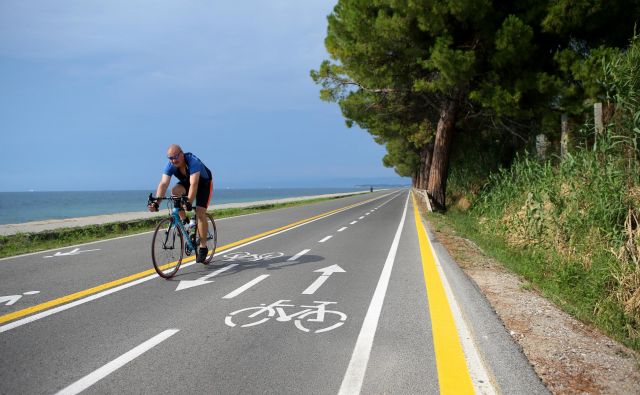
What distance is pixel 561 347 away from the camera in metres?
3.67

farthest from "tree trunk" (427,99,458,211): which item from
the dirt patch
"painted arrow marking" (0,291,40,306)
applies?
"painted arrow marking" (0,291,40,306)

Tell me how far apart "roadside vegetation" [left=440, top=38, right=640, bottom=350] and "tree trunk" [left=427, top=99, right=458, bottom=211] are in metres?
10.7

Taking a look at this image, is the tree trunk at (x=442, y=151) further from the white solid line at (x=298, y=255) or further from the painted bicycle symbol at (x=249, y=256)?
the painted bicycle symbol at (x=249, y=256)

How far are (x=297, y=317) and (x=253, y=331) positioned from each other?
23.5 inches

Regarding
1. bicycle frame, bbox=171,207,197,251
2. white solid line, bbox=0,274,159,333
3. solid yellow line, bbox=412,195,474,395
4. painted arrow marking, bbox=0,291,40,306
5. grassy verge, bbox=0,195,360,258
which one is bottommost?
solid yellow line, bbox=412,195,474,395

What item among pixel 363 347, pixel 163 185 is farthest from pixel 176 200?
pixel 363 347

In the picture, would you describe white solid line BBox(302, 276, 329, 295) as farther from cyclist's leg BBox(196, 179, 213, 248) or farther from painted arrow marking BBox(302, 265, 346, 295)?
cyclist's leg BBox(196, 179, 213, 248)

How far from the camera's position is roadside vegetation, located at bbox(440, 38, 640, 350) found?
564 cm

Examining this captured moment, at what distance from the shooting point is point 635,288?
556cm

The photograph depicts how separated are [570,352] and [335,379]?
189cm

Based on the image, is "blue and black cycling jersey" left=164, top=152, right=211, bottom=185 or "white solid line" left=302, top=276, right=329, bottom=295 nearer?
"white solid line" left=302, top=276, right=329, bottom=295

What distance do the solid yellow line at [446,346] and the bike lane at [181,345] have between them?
2.50 feet

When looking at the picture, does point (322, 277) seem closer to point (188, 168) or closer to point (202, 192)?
point (202, 192)

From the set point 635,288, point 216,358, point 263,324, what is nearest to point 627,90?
point 635,288
